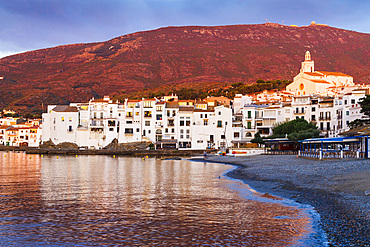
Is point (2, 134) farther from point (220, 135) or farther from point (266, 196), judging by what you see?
point (266, 196)

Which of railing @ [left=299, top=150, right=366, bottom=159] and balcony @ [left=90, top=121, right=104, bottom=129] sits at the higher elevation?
balcony @ [left=90, top=121, right=104, bottom=129]

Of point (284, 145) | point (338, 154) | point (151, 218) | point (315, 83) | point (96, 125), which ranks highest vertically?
point (315, 83)

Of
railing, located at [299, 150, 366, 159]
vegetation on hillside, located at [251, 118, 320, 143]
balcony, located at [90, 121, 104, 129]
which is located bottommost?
railing, located at [299, 150, 366, 159]

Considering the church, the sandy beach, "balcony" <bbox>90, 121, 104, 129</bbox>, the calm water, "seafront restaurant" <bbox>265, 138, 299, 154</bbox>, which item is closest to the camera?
the sandy beach

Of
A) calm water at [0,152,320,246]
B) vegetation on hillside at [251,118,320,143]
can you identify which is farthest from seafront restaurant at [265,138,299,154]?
calm water at [0,152,320,246]

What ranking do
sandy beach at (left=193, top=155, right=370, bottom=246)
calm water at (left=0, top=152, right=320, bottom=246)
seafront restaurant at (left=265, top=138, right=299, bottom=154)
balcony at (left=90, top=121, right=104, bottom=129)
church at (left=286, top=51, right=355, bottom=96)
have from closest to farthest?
sandy beach at (left=193, top=155, right=370, bottom=246)
calm water at (left=0, top=152, right=320, bottom=246)
seafront restaurant at (left=265, top=138, right=299, bottom=154)
balcony at (left=90, top=121, right=104, bottom=129)
church at (left=286, top=51, right=355, bottom=96)

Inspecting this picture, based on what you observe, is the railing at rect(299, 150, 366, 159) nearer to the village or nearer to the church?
the village

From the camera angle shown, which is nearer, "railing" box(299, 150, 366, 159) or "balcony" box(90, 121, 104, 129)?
"railing" box(299, 150, 366, 159)

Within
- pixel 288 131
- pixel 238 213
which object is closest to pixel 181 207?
pixel 238 213

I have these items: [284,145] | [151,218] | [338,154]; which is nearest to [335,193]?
[151,218]

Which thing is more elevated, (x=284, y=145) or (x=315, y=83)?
(x=315, y=83)

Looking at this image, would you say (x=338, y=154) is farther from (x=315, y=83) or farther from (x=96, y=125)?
(x=315, y=83)

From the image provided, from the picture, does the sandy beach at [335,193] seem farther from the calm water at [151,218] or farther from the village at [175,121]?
the village at [175,121]

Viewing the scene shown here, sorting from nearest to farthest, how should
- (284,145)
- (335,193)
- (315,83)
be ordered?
1. (335,193)
2. (284,145)
3. (315,83)
